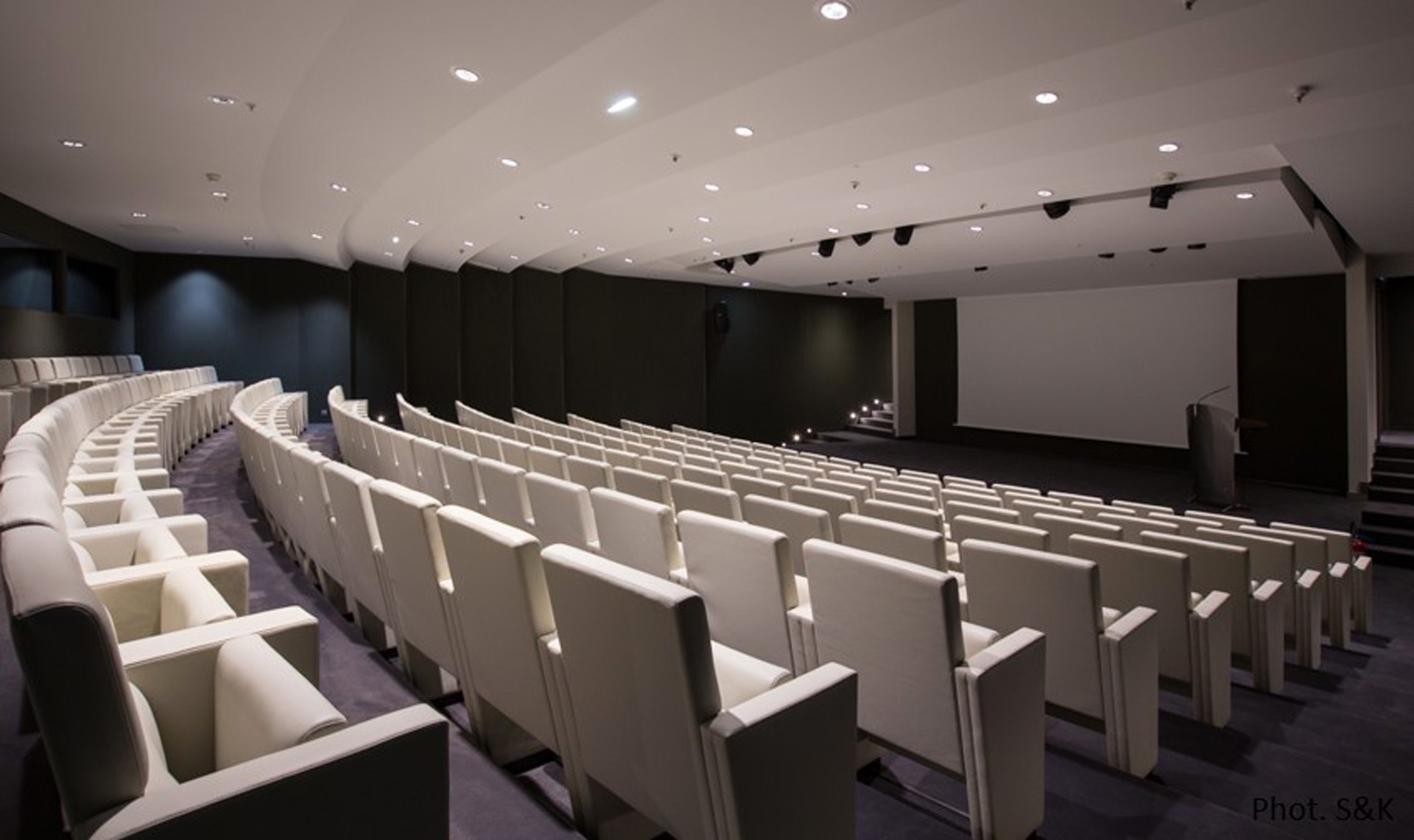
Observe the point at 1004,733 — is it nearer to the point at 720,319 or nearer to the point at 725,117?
the point at 725,117

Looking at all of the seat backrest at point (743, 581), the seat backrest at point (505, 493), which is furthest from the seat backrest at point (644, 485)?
the seat backrest at point (743, 581)

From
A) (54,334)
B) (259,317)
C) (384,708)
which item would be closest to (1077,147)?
(384,708)

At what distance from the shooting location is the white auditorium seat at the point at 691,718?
4.77ft

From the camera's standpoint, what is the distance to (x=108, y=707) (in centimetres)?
108

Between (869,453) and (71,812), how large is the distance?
15449mm

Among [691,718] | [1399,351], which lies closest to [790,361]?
[1399,351]

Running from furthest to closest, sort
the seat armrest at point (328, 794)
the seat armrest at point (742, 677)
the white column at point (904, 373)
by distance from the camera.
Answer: the white column at point (904, 373) < the seat armrest at point (742, 677) < the seat armrest at point (328, 794)

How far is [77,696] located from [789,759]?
1152 mm

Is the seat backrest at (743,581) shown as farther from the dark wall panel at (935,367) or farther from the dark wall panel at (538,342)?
the dark wall panel at (935,367)

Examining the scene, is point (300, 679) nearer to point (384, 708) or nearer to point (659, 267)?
point (384, 708)

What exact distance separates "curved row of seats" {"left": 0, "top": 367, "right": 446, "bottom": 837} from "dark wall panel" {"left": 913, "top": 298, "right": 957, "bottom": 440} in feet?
53.7

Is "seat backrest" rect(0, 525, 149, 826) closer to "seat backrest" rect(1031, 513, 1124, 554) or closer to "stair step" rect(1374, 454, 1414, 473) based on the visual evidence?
"seat backrest" rect(1031, 513, 1124, 554)

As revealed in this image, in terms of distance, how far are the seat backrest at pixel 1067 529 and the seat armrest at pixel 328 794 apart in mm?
3458

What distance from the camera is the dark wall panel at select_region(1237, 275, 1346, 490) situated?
38.3 ft
